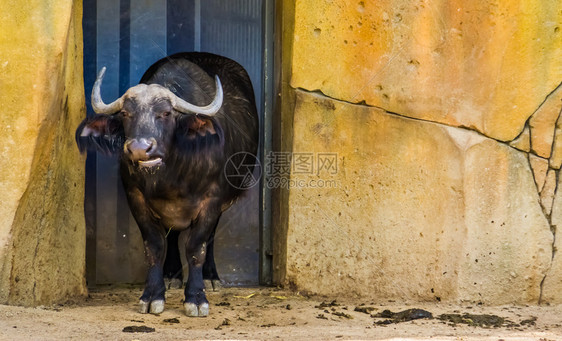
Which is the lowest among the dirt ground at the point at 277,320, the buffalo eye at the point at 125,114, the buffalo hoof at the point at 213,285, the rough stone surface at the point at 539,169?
the dirt ground at the point at 277,320

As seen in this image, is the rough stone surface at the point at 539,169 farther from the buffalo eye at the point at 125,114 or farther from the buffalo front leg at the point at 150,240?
the buffalo eye at the point at 125,114

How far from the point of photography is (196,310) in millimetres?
5230

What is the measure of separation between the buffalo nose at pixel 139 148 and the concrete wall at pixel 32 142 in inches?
22.1

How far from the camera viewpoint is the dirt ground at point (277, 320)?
14.6 feet

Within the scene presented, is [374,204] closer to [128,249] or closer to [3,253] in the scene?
[128,249]

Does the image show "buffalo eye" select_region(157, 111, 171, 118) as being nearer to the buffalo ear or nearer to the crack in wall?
the buffalo ear

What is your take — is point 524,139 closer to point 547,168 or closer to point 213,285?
point 547,168

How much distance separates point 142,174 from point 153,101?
19.6 inches

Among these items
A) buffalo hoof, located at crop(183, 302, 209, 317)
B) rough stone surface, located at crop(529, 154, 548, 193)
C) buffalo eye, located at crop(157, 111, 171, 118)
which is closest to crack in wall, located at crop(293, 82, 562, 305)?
rough stone surface, located at crop(529, 154, 548, 193)

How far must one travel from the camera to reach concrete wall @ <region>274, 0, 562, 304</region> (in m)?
5.62

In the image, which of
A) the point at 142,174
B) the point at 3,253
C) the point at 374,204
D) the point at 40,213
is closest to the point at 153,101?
the point at 142,174

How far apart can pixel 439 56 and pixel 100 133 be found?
247 centimetres

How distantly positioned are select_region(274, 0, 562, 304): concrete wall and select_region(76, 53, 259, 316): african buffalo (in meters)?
0.85

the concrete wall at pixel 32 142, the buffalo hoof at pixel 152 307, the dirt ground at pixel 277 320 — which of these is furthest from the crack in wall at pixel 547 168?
the concrete wall at pixel 32 142
